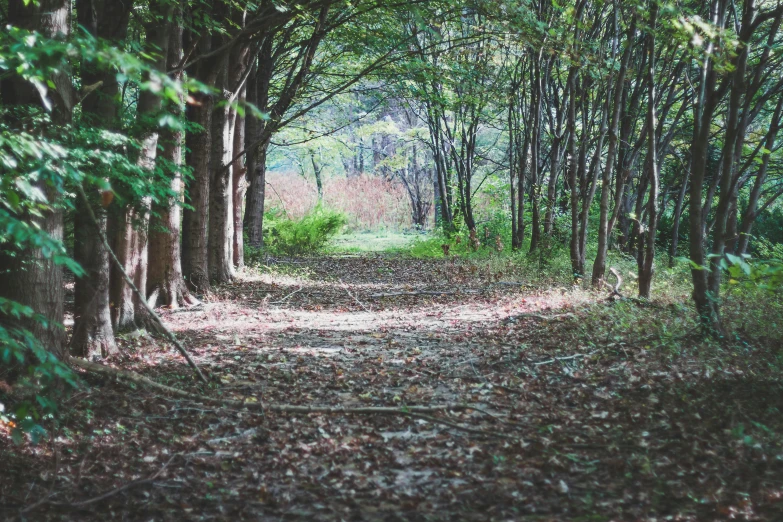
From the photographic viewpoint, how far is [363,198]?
3425 centimetres

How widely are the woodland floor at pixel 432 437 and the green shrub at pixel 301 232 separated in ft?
45.3

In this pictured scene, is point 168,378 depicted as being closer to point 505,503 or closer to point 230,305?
point 505,503

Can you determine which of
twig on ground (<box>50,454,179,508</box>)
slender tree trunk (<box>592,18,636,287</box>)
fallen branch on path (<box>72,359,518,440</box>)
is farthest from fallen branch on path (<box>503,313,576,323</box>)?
twig on ground (<box>50,454,179,508</box>)

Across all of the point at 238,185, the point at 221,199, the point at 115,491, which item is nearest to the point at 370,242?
the point at 238,185

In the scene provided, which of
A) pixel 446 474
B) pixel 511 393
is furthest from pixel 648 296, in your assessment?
pixel 446 474

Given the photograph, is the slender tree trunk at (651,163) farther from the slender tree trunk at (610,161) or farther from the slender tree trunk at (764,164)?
the slender tree trunk at (764,164)

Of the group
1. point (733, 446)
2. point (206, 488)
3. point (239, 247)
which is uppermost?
point (239, 247)

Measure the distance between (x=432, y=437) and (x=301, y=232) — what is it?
17.7 meters

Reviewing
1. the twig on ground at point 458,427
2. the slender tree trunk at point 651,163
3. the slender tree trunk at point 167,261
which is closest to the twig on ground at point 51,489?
the twig on ground at point 458,427

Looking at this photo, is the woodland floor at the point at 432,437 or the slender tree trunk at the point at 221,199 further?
the slender tree trunk at the point at 221,199

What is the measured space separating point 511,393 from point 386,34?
1004cm

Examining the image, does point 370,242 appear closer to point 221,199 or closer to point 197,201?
point 221,199

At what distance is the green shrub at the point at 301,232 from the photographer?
21.6 metres

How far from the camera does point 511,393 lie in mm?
5648
